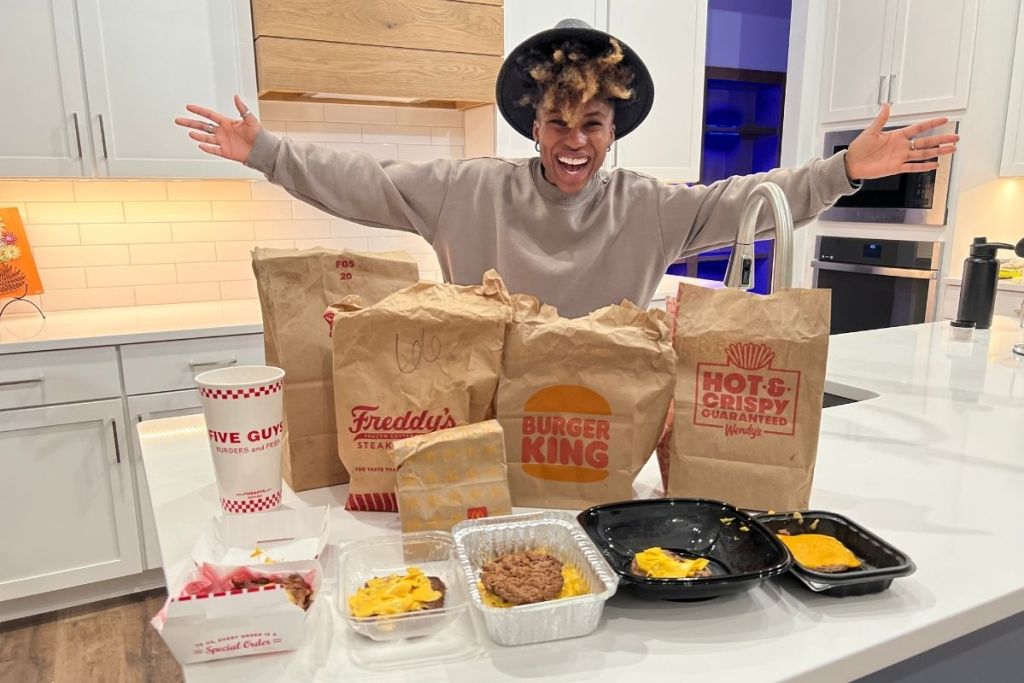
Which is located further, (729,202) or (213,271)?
(213,271)

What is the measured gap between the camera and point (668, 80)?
3.50 m

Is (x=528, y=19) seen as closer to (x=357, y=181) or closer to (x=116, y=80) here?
(x=116, y=80)

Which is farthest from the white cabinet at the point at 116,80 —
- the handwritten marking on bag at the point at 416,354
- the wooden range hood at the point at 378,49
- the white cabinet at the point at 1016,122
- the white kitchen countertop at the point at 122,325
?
the white cabinet at the point at 1016,122

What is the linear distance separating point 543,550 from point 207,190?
8.52 feet

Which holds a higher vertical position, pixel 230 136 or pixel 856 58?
pixel 856 58

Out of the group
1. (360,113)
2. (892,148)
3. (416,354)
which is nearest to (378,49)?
(360,113)

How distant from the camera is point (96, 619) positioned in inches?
99.7

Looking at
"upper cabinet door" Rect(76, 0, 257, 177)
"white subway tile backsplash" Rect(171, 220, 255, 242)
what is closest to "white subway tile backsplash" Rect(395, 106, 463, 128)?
"upper cabinet door" Rect(76, 0, 257, 177)

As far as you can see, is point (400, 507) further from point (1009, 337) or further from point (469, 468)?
point (1009, 337)

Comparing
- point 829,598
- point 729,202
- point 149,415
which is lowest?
point 149,415

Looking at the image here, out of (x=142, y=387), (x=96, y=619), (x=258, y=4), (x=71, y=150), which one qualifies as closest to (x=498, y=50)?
(x=258, y=4)

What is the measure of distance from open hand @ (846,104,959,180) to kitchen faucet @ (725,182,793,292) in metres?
0.54

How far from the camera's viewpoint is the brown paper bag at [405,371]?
40.2 inches

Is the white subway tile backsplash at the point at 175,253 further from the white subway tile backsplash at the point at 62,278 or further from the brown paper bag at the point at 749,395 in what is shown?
the brown paper bag at the point at 749,395
